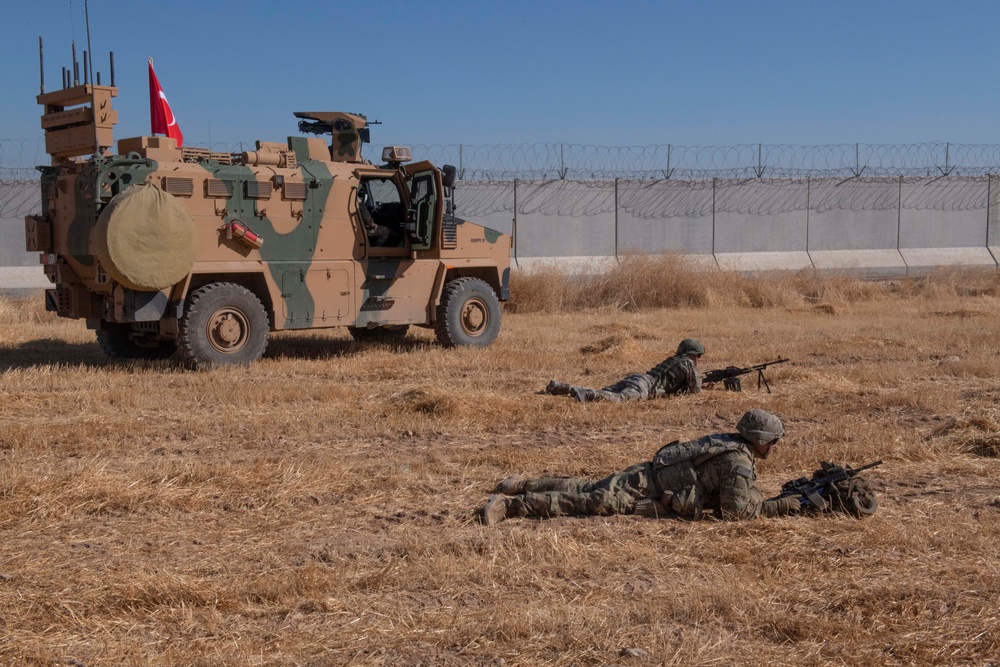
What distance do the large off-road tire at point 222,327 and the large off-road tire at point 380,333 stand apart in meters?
2.73

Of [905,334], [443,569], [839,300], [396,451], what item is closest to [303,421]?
[396,451]

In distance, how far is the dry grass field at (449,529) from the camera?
402cm

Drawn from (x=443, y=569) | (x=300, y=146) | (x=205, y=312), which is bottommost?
(x=443, y=569)

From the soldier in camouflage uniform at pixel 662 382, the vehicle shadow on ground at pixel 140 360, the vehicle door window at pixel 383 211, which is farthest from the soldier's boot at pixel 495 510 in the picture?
the vehicle door window at pixel 383 211

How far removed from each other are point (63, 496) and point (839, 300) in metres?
15.9

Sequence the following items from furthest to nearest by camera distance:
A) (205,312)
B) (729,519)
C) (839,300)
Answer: (839,300), (205,312), (729,519)

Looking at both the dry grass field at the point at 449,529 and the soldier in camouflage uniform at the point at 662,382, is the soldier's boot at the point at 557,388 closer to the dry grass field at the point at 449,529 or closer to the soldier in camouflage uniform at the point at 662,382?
the soldier in camouflage uniform at the point at 662,382

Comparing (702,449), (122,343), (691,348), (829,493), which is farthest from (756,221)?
(702,449)

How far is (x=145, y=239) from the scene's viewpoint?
976 centimetres

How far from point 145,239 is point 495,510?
5593 millimetres

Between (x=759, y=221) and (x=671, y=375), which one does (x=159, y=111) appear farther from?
(x=759, y=221)

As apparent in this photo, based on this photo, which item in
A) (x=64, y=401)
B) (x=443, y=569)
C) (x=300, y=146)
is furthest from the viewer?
(x=300, y=146)

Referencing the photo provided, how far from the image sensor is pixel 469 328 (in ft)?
41.5

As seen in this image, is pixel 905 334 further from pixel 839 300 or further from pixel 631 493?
pixel 631 493
